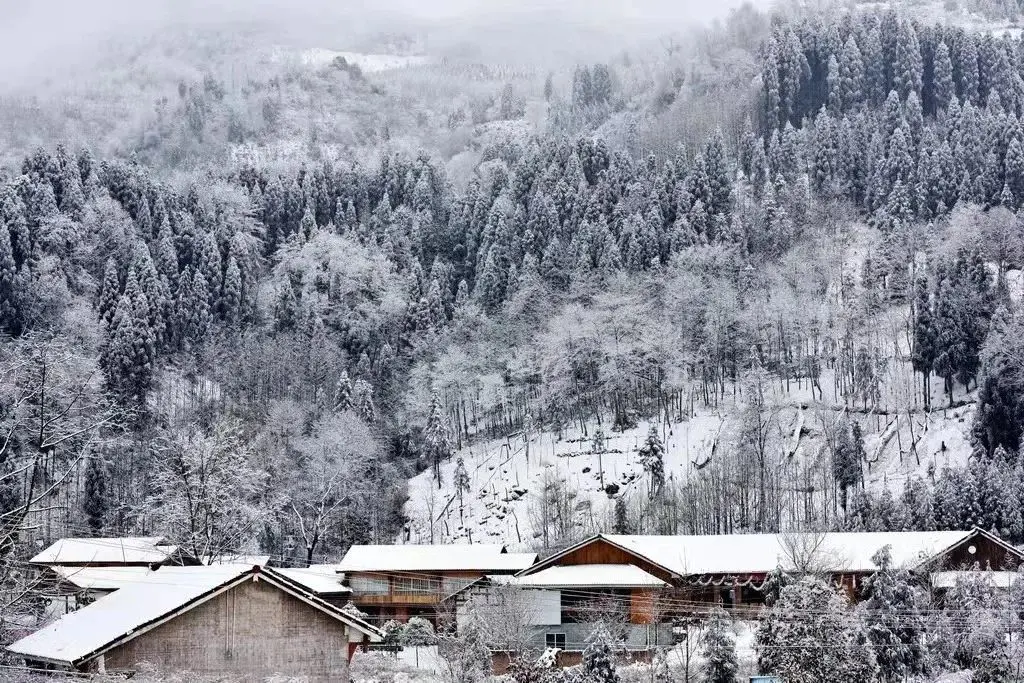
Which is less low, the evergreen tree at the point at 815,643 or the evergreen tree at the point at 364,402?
the evergreen tree at the point at 815,643

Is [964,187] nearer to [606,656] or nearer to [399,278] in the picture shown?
[399,278]

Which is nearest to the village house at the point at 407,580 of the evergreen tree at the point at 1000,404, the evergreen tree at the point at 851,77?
the evergreen tree at the point at 1000,404

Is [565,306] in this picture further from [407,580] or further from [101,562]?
[101,562]

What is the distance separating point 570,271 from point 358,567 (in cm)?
6689

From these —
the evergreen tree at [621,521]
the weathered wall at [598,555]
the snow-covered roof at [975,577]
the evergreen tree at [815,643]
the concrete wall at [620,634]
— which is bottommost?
the evergreen tree at [621,521]

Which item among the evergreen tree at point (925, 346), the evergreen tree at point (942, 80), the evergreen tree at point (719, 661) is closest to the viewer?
the evergreen tree at point (719, 661)

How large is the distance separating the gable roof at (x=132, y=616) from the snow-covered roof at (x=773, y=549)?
23.9m

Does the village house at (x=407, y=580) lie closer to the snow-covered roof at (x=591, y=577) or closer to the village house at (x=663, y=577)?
the village house at (x=663, y=577)

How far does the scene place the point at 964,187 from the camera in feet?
422

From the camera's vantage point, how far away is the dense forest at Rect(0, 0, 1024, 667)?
292 feet

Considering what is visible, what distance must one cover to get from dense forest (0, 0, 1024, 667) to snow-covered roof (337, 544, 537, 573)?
332 inches

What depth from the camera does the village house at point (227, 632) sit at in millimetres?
37000

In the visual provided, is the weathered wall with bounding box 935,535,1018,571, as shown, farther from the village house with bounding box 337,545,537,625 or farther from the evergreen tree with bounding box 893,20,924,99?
the evergreen tree with bounding box 893,20,924,99

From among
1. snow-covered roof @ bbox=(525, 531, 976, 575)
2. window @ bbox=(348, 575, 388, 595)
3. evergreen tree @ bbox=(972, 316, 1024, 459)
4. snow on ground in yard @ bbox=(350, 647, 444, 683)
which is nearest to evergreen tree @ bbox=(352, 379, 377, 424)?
window @ bbox=(348, 575, 388, 595)
